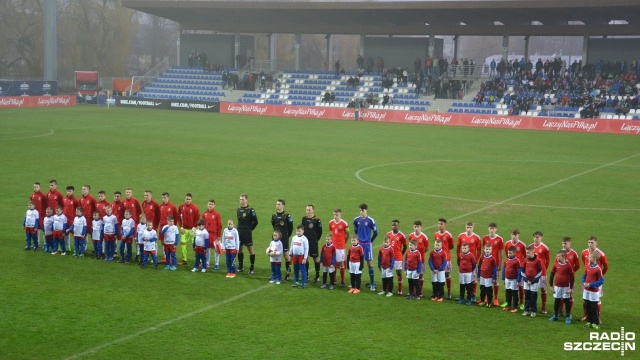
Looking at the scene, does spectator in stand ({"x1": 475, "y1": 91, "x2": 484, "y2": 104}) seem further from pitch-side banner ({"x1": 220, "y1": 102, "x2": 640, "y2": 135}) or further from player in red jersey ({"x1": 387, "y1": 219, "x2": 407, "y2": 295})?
player in red jersey ({"x1": 387, "y1": 219, "x2": 407, "y2": 295})

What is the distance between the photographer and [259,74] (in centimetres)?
7181

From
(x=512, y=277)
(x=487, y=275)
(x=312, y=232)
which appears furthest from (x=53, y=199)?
(x=512, y=277)

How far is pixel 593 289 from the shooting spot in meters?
13.2

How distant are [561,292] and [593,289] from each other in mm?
572

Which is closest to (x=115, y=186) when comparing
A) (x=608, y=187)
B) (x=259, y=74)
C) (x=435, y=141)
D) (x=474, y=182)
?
(x=474, y=182)

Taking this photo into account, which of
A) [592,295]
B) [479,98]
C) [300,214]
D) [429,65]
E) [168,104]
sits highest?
[429,65]

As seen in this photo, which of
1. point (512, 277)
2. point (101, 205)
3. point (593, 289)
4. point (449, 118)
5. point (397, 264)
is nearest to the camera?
point (593, 289)

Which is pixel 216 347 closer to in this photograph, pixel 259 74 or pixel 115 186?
pixel 115 186

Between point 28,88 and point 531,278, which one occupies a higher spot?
point 28,88

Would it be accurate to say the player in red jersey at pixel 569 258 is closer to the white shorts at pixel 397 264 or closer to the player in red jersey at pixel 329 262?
the white shorts at pixel 397 264

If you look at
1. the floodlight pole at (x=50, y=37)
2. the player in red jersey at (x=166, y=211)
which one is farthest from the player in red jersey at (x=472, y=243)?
the floodlight pole at (x=50, y=37)

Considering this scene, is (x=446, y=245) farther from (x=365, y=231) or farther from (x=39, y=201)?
(x=39, y=201)

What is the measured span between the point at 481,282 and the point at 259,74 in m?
59.3

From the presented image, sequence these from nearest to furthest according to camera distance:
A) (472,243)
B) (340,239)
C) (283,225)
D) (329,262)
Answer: (472,243) → (329,262) → (340,239) → (283,225)
